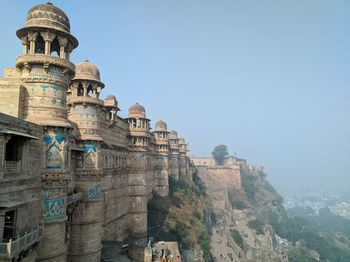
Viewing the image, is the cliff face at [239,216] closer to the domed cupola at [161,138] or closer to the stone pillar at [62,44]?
the domed cupola at [161,138]

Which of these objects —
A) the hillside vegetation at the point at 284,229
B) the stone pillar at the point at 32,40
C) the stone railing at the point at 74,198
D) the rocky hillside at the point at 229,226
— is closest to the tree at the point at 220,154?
the hillside vegetation at the point at 284,229

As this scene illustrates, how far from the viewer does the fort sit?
11.1 metres

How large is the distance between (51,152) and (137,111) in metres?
17.1

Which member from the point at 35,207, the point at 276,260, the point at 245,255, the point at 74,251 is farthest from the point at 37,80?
the point at 276,260

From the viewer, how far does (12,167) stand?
11.1 meters

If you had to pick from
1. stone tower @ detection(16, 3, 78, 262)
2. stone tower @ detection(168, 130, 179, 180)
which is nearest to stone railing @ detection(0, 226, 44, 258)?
stone tower @ detection(16, 3, 78, 262)

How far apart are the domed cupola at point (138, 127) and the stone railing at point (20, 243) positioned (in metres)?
17.3

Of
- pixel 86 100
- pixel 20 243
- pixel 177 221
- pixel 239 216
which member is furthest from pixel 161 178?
pixel 239 216

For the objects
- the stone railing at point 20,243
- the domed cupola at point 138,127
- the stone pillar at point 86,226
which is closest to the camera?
the stone railing at point 20,243

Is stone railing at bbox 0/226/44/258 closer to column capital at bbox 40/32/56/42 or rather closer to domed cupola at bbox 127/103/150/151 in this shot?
column capital at bbox 40/32/56/42

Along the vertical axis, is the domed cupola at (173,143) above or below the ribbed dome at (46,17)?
below

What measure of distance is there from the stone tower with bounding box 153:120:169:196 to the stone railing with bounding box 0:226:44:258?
27.7 meters

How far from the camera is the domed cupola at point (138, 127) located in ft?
95.8

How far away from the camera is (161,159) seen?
40219 mm
